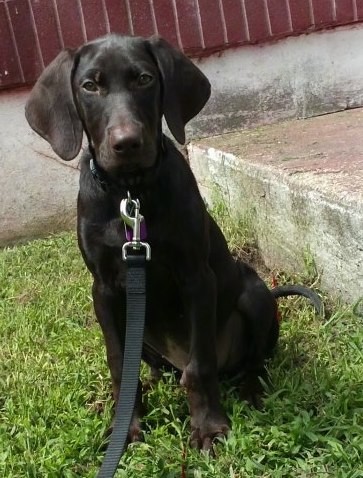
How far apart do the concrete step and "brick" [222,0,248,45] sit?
0.63 m

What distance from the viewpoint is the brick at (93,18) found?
481 centimetres

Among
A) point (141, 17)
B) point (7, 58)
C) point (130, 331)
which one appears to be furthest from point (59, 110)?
point (141, 17)

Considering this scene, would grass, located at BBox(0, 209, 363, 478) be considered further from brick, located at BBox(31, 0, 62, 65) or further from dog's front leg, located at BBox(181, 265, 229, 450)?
brick, located at BBox(31, 0, 62, 65)

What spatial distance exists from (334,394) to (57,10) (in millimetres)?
3245

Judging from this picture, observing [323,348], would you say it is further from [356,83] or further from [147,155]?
[356,83]

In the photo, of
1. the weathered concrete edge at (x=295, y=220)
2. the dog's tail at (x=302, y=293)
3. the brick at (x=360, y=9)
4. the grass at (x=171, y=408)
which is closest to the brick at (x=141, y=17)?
the weathered concrete edge at (x=295, y=220)

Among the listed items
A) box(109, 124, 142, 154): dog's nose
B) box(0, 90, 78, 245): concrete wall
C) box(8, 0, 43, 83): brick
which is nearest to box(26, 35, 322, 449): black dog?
box(109, 124, 142, 154): dog's nose

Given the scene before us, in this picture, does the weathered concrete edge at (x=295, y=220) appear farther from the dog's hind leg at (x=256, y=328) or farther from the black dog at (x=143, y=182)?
the black dog at (x=143, y=182)

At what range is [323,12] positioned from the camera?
506 centimetres

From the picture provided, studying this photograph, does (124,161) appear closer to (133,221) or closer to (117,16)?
(133,221)

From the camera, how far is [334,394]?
2.62 meters

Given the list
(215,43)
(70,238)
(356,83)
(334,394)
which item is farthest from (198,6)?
(334,394)

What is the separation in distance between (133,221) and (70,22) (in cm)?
289

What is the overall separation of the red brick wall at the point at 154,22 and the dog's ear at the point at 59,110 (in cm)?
246
